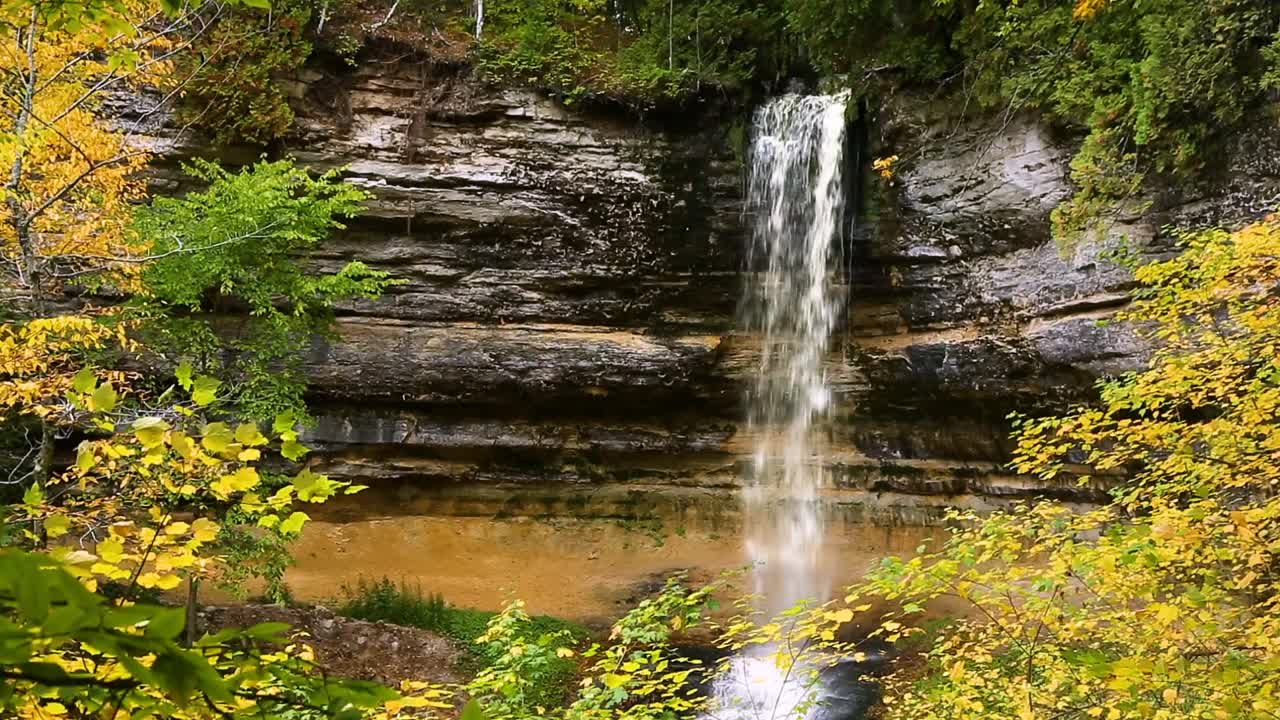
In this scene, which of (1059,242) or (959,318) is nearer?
(1059,242)

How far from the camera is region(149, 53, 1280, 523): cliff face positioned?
39.8 feet

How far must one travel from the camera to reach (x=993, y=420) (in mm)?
11914

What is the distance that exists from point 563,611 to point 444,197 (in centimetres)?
719

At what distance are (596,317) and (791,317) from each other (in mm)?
3631

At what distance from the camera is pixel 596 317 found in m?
13.6

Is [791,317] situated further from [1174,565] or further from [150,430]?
→ [150,430]

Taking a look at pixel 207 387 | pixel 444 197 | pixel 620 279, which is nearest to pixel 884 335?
pixel 620 279

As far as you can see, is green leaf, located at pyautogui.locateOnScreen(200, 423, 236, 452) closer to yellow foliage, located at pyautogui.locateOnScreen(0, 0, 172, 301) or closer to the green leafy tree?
yellow foliage, located at pyautogui.locateOnScreen(0, 0, 172, 301)

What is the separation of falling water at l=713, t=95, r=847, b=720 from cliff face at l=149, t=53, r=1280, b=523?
386 millimetres

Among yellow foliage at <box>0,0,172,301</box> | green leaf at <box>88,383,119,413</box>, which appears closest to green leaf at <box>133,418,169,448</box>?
green leaf at <box>88,383,119,413</box>

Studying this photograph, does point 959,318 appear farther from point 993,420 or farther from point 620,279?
point 620,279

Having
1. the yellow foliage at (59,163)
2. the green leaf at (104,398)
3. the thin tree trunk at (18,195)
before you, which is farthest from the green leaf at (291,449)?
the thin tree trunk at (18,195)

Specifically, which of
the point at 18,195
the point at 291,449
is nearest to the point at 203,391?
the point at 291,449

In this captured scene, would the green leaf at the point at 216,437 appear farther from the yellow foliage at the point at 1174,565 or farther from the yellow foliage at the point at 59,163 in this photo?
the yellow foliage at the point at 59,163
